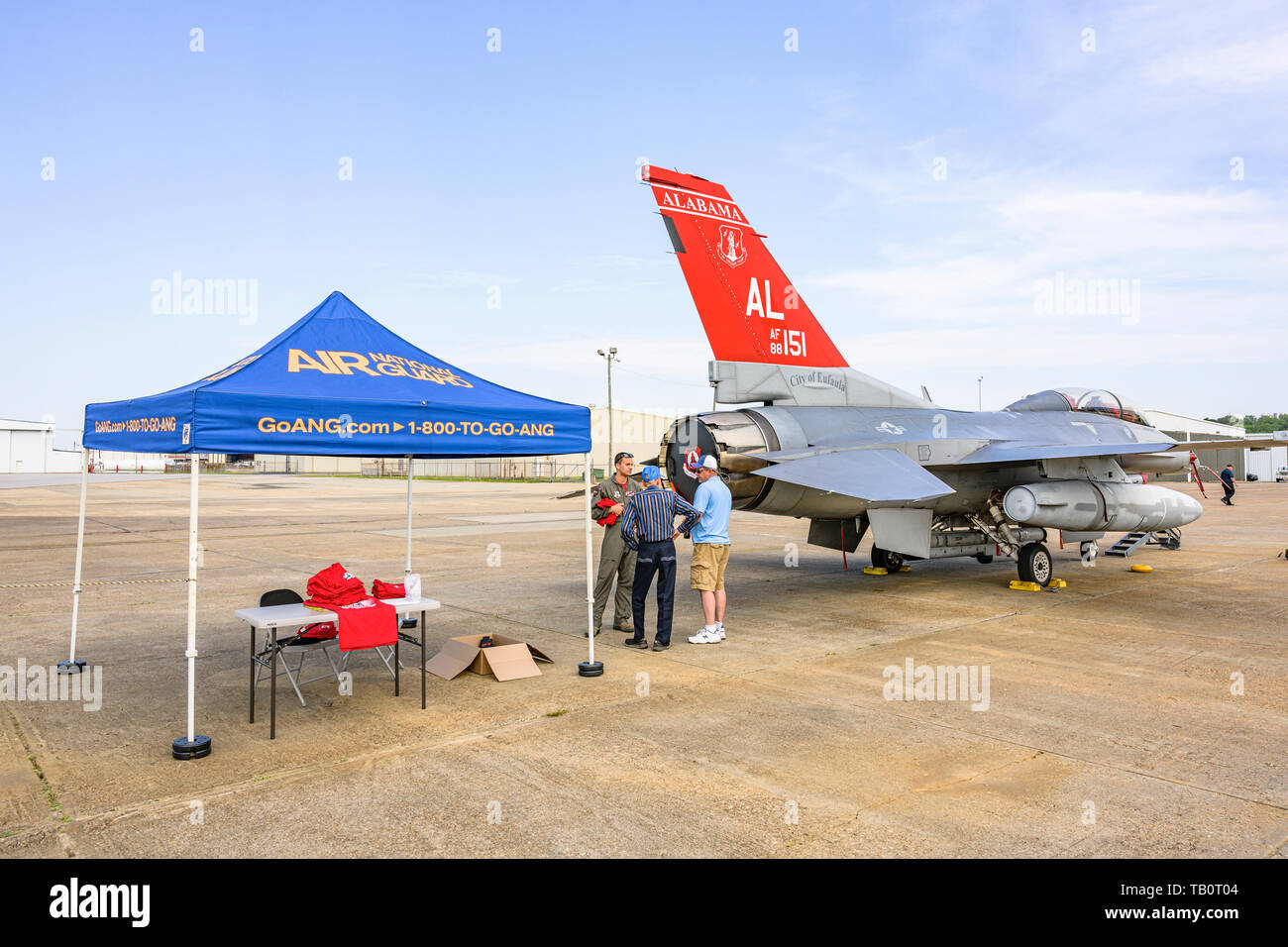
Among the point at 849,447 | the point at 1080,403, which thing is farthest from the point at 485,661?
the point at 1080,403

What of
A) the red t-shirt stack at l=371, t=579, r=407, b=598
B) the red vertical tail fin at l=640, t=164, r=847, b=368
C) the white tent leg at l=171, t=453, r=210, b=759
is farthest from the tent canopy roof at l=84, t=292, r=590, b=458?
the red vertical tail fin at l=640, t=164, r=847, b=368

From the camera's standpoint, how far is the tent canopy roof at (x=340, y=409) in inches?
219

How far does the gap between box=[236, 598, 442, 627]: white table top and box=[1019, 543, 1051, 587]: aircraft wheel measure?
30.5 feet

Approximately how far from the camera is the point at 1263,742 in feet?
17.8

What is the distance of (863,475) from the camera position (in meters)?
9.26

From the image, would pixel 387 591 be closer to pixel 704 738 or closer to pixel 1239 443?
pixel 704 738

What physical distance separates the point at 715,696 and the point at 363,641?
9.14 feet

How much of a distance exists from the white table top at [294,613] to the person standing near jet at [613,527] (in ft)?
8.69

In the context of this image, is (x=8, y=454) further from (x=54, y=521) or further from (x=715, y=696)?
(x=715, y=696)

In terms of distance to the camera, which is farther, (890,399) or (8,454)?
(8,454)

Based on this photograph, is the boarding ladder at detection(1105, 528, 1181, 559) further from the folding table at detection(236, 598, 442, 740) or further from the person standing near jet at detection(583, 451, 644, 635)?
the folding table at detection(236, 598, 442, 740)

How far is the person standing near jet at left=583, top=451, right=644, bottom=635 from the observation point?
8.70 meters
